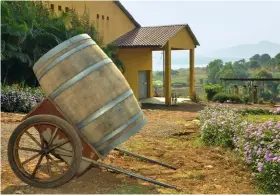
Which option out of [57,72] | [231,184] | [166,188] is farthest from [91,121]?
[231,184]

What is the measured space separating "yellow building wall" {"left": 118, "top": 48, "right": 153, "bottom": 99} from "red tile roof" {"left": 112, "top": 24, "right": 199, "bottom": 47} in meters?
0.62

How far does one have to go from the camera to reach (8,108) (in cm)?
1134

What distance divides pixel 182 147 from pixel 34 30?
35.2ft

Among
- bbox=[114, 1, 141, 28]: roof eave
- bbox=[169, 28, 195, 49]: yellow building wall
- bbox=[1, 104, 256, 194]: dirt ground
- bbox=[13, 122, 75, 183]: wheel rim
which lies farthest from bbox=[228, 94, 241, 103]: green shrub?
bbox=[13, 122, 75, 183]: wheel rim

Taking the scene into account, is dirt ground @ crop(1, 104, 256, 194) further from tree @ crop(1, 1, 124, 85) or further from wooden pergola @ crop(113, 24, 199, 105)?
wooden pergola @ crop(113, 24, 199, 105)

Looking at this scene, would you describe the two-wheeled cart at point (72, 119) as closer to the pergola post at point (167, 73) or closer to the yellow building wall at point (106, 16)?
the yellow building wall at point (106, 16)

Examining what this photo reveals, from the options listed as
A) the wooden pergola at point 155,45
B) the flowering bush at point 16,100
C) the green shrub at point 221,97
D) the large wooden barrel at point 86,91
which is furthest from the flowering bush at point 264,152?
the green shrub at point 221,97

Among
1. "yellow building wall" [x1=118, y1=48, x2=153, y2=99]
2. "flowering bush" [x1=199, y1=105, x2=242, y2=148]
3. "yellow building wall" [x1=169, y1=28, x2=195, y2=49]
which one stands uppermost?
"yellow building wall" [x1=169, y1=28, x2=195, y2=49]

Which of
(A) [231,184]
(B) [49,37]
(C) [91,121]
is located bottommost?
(A) [231,184]

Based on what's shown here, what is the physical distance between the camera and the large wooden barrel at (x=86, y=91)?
167 inches

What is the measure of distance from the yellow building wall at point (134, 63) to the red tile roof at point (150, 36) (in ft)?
2.02

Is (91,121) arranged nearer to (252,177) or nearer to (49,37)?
(252,177)

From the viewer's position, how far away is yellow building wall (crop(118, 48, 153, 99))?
20625 millimetres

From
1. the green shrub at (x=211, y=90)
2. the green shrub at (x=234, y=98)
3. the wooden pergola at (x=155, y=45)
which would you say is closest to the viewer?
the wooden pergola at (x=155, y=45)
